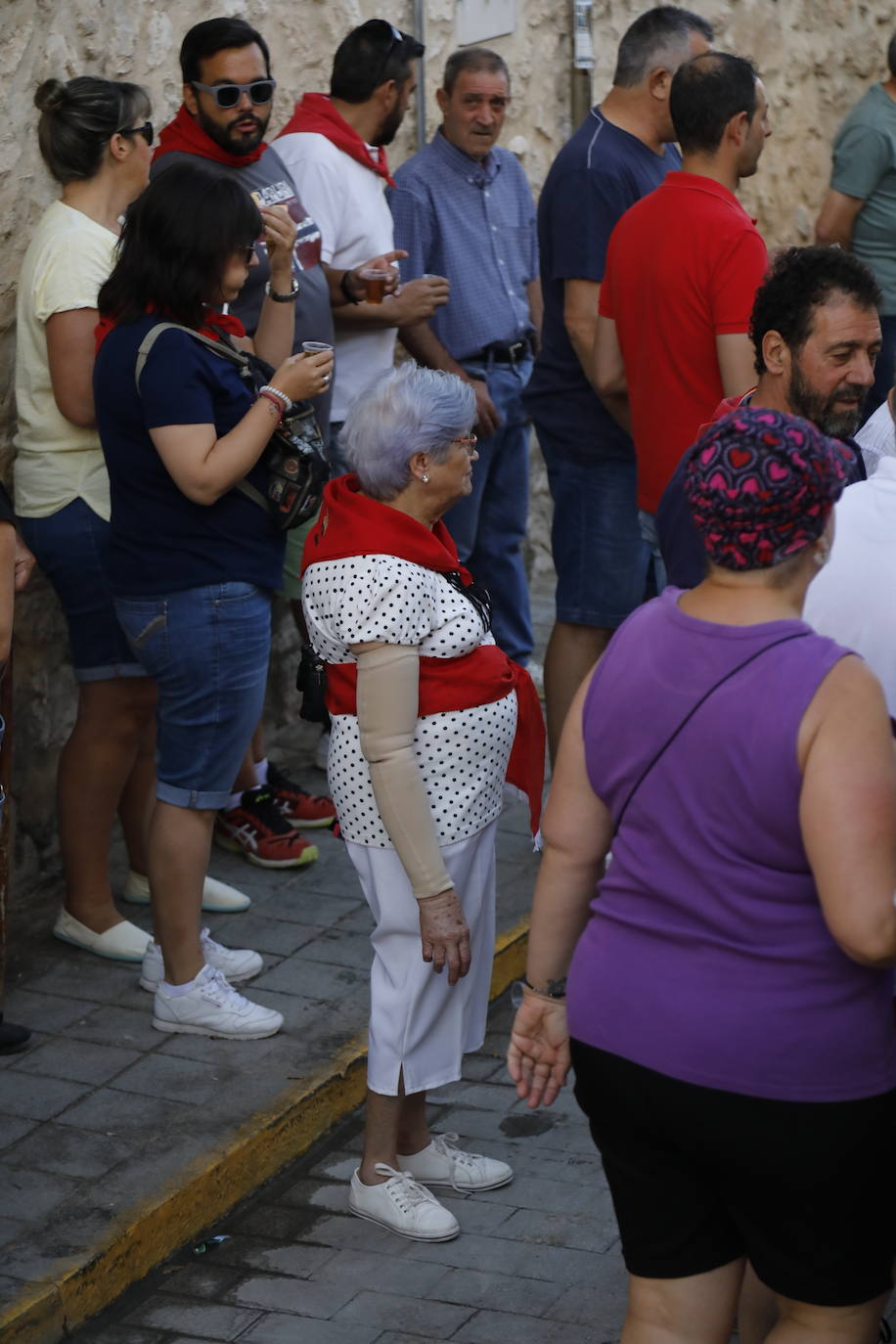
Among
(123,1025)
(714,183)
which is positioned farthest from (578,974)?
(714,183)

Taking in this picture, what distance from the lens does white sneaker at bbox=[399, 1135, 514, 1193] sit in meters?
3.82

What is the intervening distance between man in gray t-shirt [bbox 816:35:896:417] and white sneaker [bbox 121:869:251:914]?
3.68 m

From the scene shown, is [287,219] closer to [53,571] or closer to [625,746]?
[53,571]

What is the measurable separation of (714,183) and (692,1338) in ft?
9.93

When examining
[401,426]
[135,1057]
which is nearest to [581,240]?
[401,426]

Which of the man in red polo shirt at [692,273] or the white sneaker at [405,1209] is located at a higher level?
the man in red polo shirt at [692,273]

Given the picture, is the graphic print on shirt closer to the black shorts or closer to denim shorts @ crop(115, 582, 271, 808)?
denim shorts @ crop(115, 582, 271, 808)

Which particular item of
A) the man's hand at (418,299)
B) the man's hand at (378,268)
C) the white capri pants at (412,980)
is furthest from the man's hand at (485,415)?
the white capri pants at (412,980)

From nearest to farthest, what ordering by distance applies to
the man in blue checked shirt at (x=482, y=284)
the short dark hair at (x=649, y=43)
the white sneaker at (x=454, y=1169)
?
1. the white sneaker at (x=454, y=1169)
2. the short dark hair at (x=649, y=43)
3. the man in blue checked shirt at (x=482, y=284)

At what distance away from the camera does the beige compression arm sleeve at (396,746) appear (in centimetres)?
333

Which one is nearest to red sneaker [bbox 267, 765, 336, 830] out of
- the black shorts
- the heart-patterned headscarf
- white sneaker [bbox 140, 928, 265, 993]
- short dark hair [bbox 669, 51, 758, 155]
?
white sneaker [bbox 140, 928, 265, 993]

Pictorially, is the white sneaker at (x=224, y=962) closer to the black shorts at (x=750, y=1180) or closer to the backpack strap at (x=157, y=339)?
the backpack strap at (x=157, y=339)

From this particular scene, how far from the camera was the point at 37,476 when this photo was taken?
4.56m

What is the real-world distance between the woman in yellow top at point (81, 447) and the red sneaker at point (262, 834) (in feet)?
2.22
